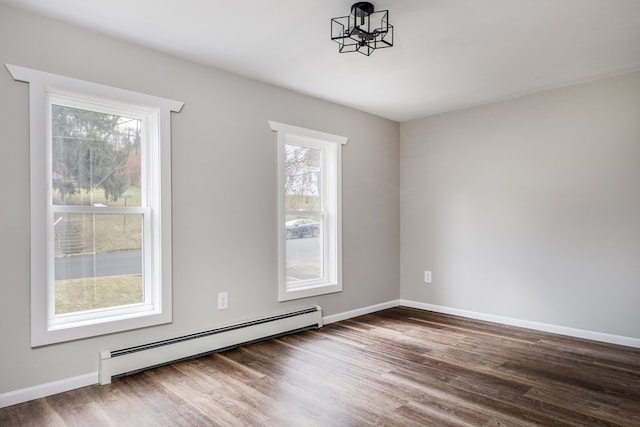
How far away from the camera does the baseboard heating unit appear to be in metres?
2.73

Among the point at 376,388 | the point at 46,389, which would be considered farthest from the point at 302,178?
the point at 46,389

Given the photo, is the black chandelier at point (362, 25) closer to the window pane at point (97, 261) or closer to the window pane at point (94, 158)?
the window pane at point (94, 158)

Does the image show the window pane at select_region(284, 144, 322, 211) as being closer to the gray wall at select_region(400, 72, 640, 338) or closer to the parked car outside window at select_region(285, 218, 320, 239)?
the parked car outside window at select_region(285, 218, 320, 239)

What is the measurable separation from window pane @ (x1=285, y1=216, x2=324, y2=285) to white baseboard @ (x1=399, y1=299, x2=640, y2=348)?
4.86 ft

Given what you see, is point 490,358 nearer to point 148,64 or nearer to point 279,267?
point 279,267

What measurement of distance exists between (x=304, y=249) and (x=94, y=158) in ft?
6.90

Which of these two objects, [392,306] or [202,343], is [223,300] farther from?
[392,306]

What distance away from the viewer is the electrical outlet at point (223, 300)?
3.37 meters

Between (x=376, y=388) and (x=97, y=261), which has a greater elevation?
(x=97, y=261)

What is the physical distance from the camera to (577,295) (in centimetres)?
374

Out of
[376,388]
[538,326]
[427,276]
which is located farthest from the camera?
[427,276]

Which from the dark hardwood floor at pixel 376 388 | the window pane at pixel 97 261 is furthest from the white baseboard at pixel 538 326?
the window pane at pixel 97 261

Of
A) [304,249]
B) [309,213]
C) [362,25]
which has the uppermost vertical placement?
[362,25]

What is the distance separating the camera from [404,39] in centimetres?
282
